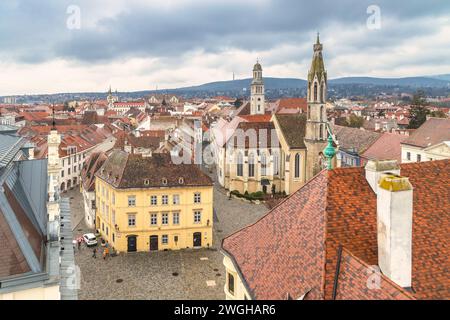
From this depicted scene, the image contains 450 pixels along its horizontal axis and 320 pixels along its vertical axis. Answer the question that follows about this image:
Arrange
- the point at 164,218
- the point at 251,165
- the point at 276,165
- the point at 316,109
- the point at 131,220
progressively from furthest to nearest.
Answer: the point at 276,165
the point at 251,165
the point at 316,109
the point at 164,218
the point at 131,220

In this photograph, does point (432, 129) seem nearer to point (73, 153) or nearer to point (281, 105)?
point (73, 153)

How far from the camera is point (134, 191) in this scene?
136 feet

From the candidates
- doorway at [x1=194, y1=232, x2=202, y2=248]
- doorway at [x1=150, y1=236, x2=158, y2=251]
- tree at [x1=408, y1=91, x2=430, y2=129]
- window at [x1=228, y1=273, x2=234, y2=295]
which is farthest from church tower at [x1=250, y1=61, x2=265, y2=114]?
window at [x1=228, y1=273, x2=234, y2=295]

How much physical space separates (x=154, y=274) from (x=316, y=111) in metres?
35.9

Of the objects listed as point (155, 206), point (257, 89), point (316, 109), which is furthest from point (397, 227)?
A: point (257, 89)

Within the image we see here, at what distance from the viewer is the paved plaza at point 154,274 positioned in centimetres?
3225

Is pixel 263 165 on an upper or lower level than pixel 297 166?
upper

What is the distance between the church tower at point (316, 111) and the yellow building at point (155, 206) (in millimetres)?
24636

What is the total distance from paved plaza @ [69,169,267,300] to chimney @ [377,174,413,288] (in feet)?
68.3

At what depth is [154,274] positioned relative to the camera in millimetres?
36125

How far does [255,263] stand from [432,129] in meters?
56.0

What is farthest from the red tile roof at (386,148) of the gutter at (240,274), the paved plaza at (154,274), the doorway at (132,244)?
the gutter at (240,274)

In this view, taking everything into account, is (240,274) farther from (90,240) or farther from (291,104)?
(291,104)

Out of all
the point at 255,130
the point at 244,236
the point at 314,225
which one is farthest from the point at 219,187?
the point at 314,225
